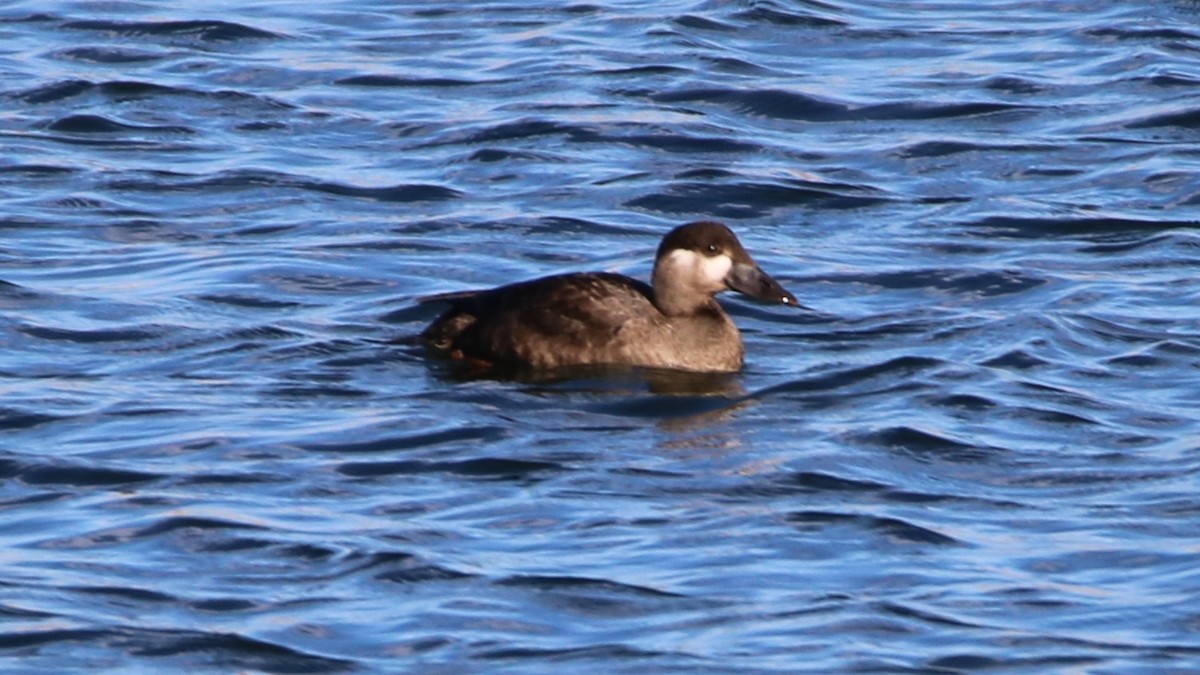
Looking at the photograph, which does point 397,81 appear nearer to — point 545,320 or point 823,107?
point 823,107

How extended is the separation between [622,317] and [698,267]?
1.47 feet

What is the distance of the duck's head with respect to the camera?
1146 cm

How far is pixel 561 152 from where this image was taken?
1600cm

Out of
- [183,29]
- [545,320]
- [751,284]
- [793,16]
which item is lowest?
[545,320]

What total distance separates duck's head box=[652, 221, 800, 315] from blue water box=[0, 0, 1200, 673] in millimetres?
398

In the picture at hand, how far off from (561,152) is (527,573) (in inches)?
314

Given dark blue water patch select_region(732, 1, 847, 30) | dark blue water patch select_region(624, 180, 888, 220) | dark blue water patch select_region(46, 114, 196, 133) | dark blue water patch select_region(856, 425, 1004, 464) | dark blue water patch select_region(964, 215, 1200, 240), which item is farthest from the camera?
dark blue water patch select_region(732, 1, 847, 30)

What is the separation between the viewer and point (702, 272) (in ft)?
37.8

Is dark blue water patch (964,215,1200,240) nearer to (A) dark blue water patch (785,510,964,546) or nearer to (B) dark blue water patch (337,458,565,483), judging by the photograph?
(B) dark blue water patch (337,458,565,483)

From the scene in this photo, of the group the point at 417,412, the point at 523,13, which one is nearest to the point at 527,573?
the point at 417,412

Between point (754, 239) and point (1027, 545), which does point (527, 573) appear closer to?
point (1027, 545)

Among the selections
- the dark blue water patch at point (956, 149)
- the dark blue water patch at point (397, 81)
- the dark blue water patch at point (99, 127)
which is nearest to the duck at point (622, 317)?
the dark blue water patch at point (956, 149)

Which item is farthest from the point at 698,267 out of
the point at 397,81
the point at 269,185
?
the point at 397,81

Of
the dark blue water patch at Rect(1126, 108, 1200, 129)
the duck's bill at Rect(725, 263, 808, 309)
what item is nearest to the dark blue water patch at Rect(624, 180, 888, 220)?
the dark blue water patch at Rect(1126, 108, 1200, 129)
